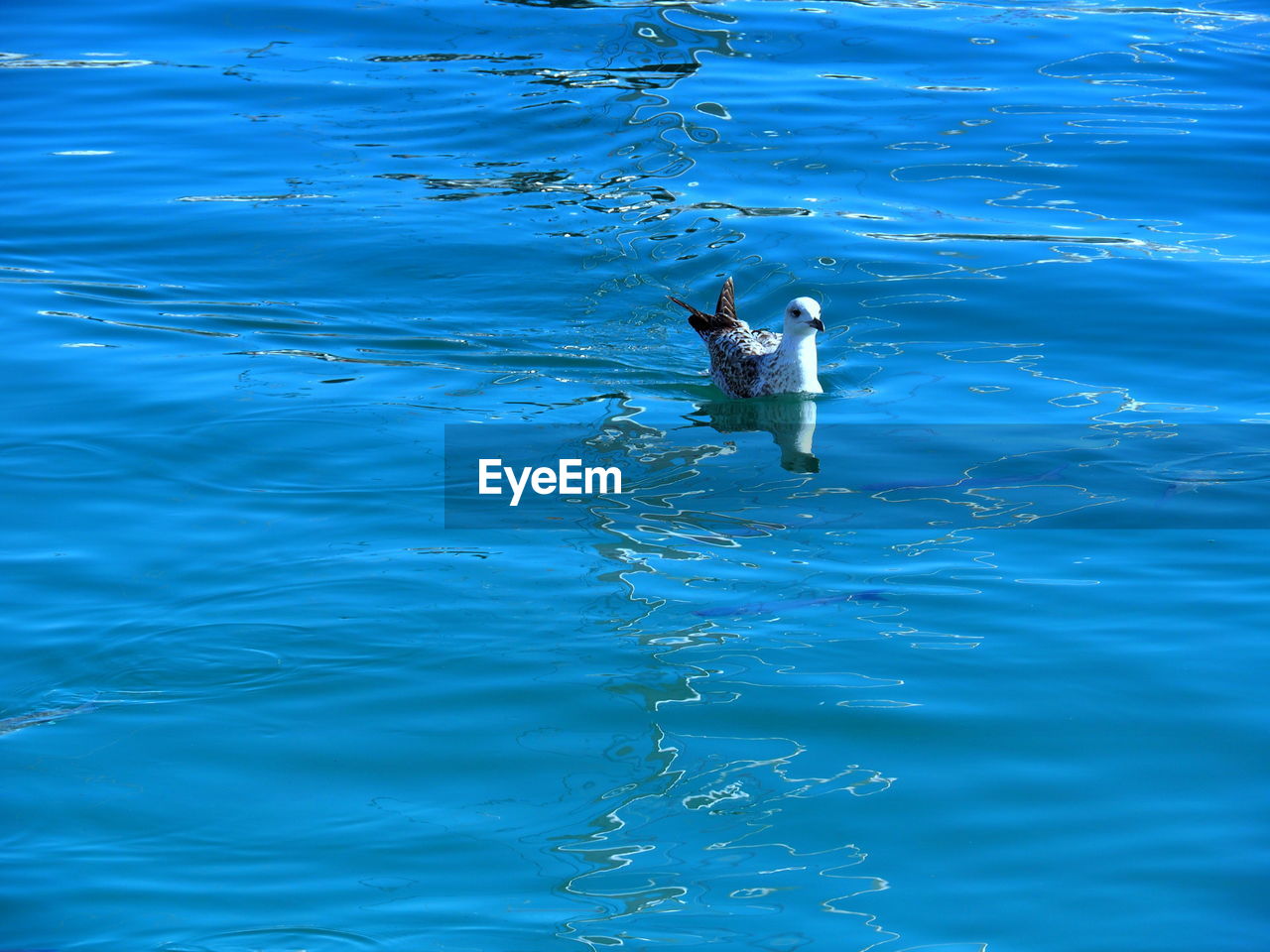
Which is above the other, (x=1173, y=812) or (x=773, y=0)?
(x=773, y=0)

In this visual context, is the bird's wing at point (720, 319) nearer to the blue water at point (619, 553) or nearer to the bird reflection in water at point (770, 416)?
the blue water at point (619, 553)

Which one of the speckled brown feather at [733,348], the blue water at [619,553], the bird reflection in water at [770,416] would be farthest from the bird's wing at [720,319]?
the bird reflection in water at [770,416]

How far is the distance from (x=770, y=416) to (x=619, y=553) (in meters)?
2.79

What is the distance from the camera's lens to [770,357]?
973 centimetres

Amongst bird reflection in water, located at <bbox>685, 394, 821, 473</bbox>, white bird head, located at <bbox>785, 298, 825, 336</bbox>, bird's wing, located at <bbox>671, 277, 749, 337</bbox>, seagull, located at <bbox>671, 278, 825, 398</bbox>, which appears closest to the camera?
bird reflection in water, located at <bbox>685, 394, 821, 473</bbox>

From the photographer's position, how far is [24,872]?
4793 millimetres

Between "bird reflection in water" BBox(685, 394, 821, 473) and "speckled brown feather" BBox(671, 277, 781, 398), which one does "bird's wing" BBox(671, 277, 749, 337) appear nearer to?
"speckled brown feather" BBox(671, 277, 781, 398)

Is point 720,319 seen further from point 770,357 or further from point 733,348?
point 770,357

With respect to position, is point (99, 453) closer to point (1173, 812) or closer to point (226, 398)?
point (226, 398)

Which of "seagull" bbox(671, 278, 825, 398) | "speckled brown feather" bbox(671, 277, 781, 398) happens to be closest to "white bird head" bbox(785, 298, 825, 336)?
"seagull" bbox(671, 278, 825, 398)

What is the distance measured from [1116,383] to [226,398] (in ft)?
19.5

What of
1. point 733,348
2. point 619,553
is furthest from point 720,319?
point 619,553

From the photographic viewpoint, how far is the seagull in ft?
31.2

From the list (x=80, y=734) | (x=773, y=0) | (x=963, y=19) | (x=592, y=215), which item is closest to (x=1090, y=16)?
(x=963, y=19)
